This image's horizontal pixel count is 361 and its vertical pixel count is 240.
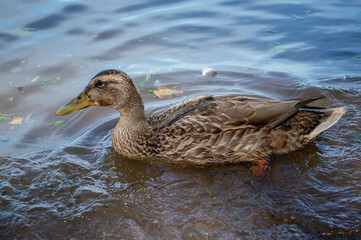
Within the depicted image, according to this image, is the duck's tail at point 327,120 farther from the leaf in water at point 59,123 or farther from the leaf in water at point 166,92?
the leaf in water at point 59,123

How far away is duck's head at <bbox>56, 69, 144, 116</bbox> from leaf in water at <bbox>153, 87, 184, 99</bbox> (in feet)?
6.00

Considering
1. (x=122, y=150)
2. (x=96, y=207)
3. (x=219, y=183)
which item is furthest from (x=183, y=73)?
(x=96, y=207)

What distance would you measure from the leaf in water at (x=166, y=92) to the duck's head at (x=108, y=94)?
1.83 metres

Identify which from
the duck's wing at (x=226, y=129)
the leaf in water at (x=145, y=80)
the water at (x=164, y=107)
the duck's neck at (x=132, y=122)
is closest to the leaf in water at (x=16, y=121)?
the water at (x=164, y=107)

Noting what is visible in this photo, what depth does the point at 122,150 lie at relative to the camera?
554 cm

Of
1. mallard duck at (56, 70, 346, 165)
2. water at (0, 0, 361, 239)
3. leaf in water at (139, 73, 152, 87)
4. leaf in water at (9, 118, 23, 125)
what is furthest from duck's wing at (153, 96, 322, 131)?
leaf in water at (9, 118, 23, 125)

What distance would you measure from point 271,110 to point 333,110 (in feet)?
3.53

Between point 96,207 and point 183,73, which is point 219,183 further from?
point 183,73

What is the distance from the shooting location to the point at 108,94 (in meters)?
5.39

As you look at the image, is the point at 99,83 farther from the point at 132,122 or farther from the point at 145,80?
the point at 145,80

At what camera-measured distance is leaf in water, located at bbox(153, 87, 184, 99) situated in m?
7.34

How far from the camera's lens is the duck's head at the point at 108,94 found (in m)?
5.31

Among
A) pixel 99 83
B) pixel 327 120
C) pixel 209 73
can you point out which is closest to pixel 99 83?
pixel 99 83

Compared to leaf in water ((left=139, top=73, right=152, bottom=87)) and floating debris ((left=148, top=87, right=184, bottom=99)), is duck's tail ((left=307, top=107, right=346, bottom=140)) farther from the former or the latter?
leaf in water ((left=139, top=73, right=152, bottom=87))
